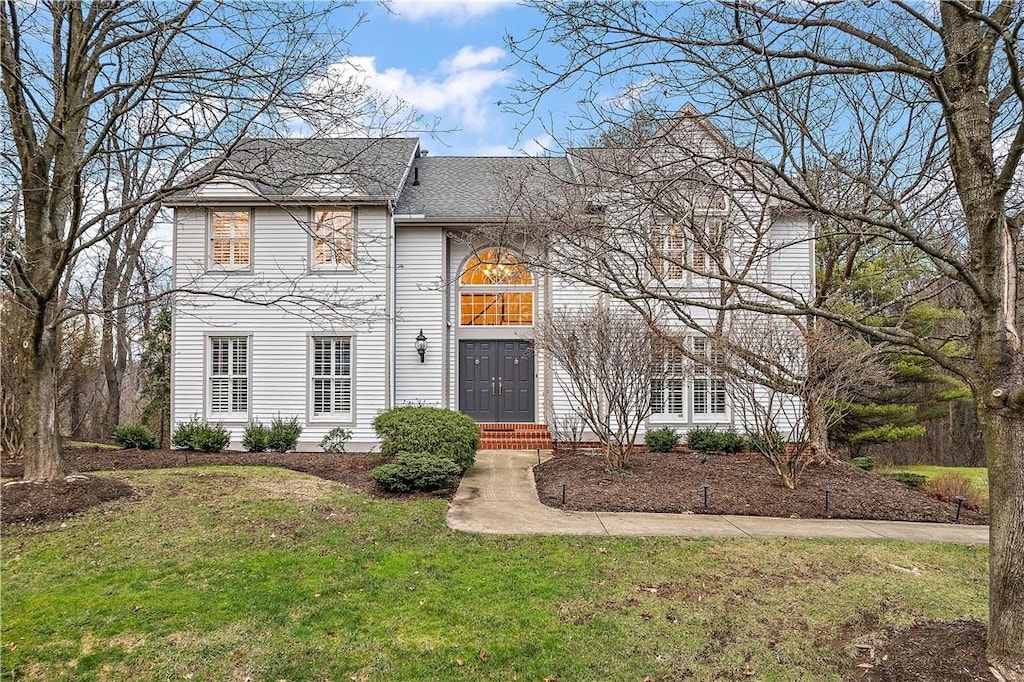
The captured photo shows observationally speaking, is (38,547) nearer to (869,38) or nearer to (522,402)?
(869,38)

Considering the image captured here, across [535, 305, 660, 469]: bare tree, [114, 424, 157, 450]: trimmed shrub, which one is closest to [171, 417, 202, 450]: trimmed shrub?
[114, 424, 157, 450]: trimmed shrub

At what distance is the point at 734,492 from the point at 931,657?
5.08 m

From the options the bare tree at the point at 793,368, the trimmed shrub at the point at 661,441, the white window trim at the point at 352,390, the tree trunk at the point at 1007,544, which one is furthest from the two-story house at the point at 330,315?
the tree trunk at the point at 1007,544

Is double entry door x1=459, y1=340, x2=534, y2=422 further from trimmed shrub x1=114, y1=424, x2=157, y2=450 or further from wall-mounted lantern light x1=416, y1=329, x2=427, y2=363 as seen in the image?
trimmed shrub x1=114, y1=424, x2=157, y2=450

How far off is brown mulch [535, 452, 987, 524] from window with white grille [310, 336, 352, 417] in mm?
5694

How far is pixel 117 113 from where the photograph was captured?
6.21 meters

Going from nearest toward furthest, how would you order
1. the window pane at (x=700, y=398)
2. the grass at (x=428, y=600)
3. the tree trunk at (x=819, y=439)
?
Result: the grass at (x=428, y=600)
the tree trunk at (x=819, y=439)
the window pane at (x=700, y=398)

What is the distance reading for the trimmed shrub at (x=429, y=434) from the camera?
9594mm

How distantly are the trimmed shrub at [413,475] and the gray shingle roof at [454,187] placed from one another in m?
6.27

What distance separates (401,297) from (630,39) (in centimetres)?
1094

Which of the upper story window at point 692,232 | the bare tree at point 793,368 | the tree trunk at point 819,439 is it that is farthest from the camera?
the tree trunk at point 819,439

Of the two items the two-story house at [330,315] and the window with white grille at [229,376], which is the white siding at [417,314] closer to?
the two-story house at [330,315]

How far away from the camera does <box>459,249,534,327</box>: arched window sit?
49.0 ft

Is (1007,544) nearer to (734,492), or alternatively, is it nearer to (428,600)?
(428,600)
